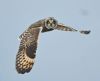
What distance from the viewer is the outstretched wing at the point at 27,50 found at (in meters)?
1.93

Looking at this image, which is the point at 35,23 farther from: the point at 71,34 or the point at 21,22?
the point at 71,34

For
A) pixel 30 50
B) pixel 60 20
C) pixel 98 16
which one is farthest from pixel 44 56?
pixel 98 16

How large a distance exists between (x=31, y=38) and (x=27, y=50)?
0.08 m

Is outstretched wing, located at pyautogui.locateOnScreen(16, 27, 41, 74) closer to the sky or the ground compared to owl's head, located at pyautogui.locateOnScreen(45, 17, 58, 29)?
closer to the ground

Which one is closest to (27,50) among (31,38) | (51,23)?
(31,38)

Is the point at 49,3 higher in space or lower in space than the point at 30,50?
higher

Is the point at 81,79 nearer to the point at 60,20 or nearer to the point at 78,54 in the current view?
the point at 78,54

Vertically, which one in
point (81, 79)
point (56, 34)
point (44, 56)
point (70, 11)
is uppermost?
point (70, 11)

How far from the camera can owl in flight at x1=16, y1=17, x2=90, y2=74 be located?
1945 millimetres

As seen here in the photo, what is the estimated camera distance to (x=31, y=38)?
1.99 m

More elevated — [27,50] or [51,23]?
[51,23]

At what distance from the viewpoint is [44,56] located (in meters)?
1.98

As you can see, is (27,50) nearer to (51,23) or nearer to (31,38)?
(31,38)

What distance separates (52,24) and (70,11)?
5.4 inches
